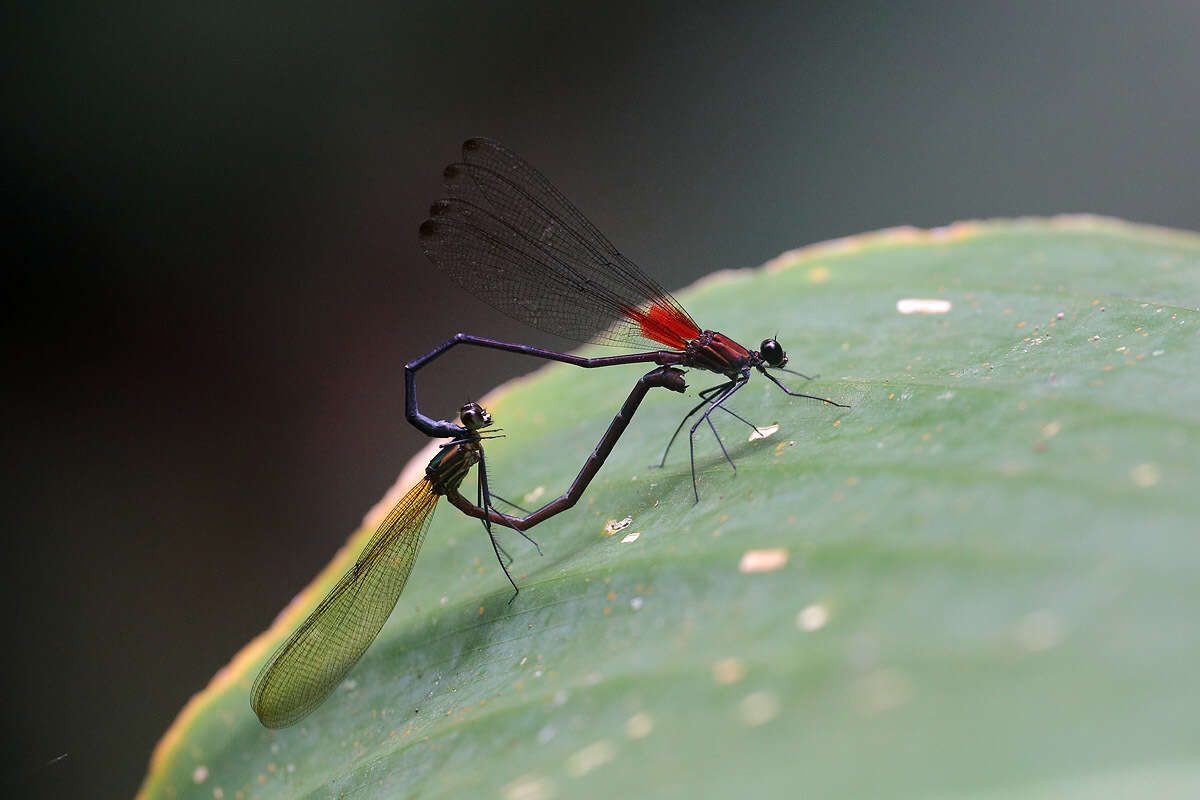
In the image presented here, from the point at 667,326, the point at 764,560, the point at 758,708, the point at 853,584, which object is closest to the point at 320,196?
the point at 667,326

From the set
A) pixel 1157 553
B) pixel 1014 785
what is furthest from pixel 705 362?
pixel 1014 785

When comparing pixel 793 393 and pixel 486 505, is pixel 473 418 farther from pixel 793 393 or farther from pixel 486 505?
pixel 793 393

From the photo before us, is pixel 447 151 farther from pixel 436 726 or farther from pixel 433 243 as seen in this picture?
pixel 436 726

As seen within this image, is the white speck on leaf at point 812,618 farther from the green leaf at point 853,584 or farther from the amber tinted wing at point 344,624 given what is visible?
the amber tinted wing at point 344,624

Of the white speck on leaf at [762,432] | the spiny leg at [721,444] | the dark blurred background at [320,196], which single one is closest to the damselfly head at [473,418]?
the spiny leg at [721,444]

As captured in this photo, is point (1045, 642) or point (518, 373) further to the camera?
point (518, 373)
